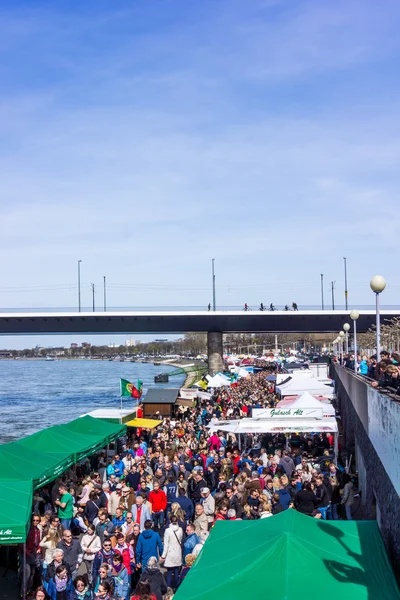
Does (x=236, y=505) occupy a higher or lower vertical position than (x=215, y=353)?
lower

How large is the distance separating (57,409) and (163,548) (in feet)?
184

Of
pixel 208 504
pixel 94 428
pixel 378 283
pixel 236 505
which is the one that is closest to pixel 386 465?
pixel 236 505

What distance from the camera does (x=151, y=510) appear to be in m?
14.3

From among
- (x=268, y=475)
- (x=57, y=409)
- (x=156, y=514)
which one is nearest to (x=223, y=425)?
(x=268, y=475)

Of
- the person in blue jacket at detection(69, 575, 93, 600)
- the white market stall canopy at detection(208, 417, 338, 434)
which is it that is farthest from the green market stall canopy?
the white market stall canopy at detection(208, 417, 338, 434)

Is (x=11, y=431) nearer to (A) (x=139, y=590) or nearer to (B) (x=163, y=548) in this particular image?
(B) (x=163, y=548)

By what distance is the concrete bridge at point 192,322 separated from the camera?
210 ft

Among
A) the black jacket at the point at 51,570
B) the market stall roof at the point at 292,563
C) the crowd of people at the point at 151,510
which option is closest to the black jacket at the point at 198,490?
the crowd of people at the point at 151,510

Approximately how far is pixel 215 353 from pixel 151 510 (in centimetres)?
5472

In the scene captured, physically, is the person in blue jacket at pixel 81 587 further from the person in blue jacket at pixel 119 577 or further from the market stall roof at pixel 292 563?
the market stall roof at pixel 292 563

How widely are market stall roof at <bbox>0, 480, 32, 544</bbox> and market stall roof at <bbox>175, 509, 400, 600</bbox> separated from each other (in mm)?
3271

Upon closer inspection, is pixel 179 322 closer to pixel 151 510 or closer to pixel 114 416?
pixel 114 416

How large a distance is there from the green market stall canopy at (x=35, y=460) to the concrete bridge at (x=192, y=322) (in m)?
41.9

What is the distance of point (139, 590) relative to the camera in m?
8.24
